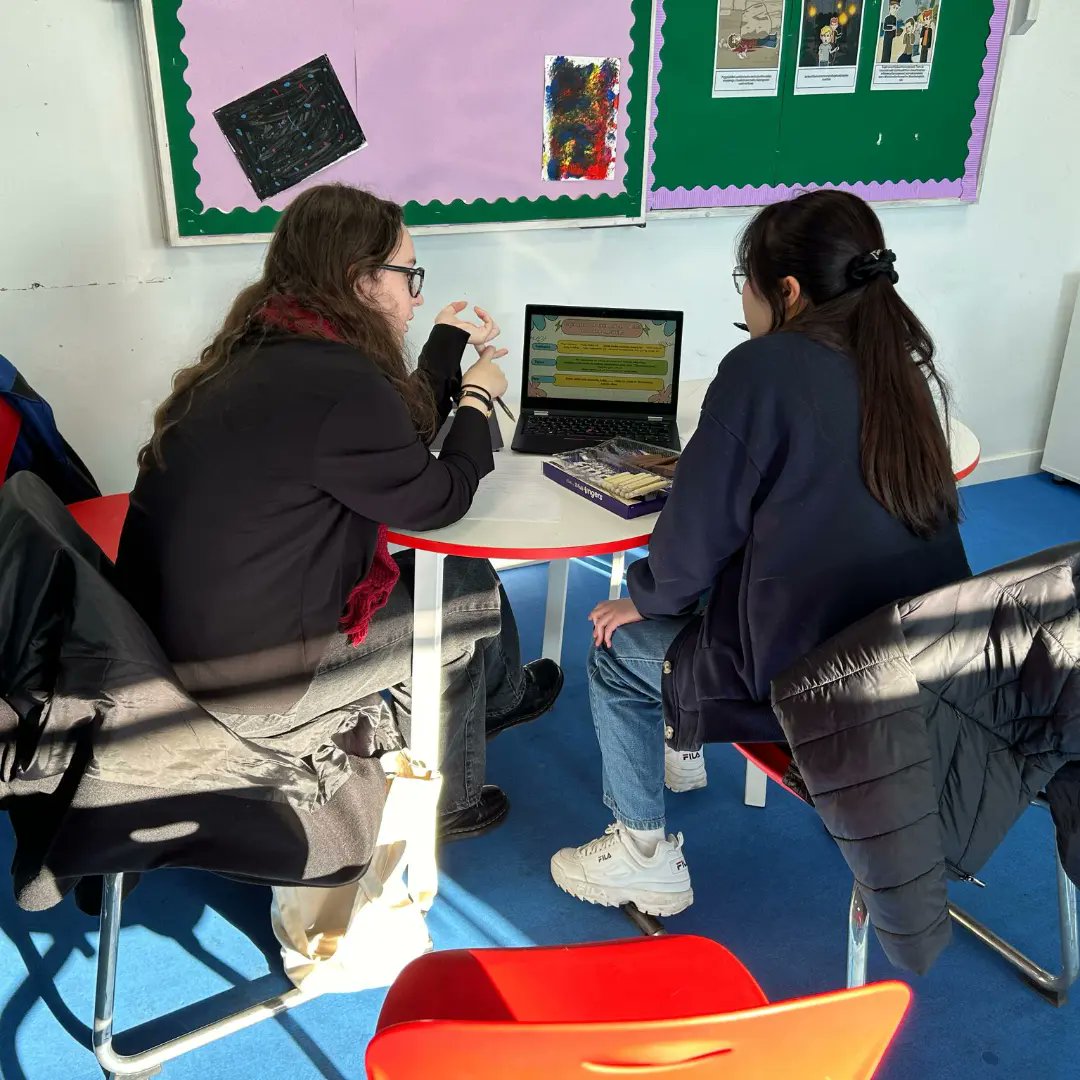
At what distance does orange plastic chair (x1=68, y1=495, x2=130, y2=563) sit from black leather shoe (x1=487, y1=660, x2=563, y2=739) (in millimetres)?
805

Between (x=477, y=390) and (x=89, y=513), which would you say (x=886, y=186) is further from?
(x=89, y=513)

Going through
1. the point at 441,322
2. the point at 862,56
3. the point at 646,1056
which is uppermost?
the point at 862,56

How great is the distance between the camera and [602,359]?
6.74 ft

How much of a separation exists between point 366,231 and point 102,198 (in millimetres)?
918

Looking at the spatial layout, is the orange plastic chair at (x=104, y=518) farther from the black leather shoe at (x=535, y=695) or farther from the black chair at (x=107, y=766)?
the black leather shoe at (x=535, y=695)

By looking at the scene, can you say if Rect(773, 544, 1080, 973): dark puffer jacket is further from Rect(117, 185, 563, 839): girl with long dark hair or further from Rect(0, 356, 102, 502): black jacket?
Rect(0, 356, 102, 502): black jacket

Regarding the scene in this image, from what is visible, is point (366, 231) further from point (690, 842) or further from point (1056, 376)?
point (1056, 376)

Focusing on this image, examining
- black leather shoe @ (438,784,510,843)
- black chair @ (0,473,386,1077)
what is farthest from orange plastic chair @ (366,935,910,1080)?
black leather shoe @ (438,784,510,843)

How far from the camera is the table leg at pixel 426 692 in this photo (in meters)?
1.65

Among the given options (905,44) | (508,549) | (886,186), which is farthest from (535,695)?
(905,44)

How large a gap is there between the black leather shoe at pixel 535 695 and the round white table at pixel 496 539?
362 millimetres

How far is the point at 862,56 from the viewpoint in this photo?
2.91 metres

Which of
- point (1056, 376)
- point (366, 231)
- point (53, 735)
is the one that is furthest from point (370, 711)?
point (1056, 376)

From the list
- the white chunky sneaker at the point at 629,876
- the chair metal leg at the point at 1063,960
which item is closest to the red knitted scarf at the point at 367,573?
the white chunky sneaker at the point at 629,876
